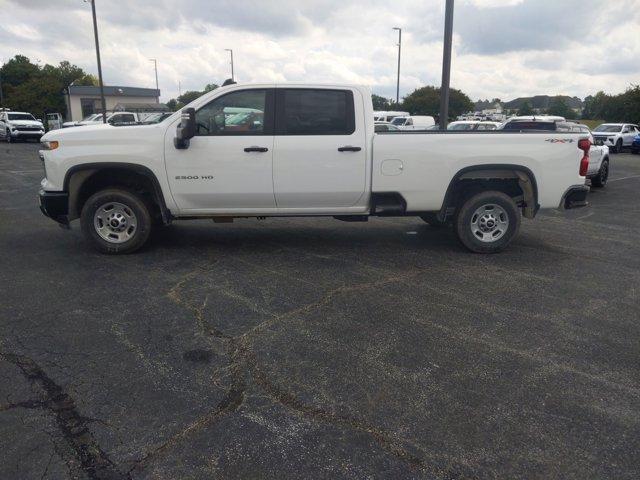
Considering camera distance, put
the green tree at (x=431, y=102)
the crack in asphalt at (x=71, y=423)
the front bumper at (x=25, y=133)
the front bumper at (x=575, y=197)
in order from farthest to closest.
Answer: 1. the green tree at (x=431, y=102)
2. the front bumper at (x=25, y=133)
3. the front bumper at (x=575, y=197)
4. the crack in asphalt at (x=71, y=423)

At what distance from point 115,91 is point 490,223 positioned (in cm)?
6670

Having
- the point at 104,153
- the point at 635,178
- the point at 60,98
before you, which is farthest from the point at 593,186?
the point at 60,98

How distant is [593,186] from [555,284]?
9.66 m

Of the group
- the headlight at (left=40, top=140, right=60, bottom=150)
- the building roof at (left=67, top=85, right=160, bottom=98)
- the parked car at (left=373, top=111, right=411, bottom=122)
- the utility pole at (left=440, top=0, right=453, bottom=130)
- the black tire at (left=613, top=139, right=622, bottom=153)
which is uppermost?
the building roof at (left=67, top=85, right=160, bottom=98)

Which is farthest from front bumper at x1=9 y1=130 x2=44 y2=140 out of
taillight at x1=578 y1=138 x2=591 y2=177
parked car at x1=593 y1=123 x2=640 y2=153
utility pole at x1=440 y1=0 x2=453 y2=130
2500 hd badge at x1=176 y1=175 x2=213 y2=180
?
taillight at x1=578 y1=138 x2=591 y2=177

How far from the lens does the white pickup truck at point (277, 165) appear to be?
20.3 ft

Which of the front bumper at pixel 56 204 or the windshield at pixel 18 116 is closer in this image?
the front bumper at pixel 56 204

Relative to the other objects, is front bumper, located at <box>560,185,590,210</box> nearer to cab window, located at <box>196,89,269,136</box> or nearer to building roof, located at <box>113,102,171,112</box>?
cab window, located at <box>196,89,269,136</box>

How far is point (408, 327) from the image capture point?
4.41m

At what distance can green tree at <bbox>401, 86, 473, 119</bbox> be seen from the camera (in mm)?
61125

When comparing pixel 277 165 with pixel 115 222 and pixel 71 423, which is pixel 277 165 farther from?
pixel 71 423

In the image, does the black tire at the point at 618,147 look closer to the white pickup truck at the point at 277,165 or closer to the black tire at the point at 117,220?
the white pickup truck at the point at 277,165

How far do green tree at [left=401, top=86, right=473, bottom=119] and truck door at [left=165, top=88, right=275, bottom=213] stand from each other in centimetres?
5619

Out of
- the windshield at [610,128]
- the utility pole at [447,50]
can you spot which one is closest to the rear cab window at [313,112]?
the utility pole at [447,50]
